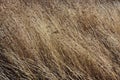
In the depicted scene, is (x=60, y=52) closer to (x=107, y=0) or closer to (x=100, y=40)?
(x=100, y=40)

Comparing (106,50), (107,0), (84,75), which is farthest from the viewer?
(107,0)

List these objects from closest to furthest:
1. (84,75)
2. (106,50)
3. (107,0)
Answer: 1. (84,75)
2. (106,50)
3. (107,0)

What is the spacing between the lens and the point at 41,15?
16.9 feet

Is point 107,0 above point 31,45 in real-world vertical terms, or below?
above

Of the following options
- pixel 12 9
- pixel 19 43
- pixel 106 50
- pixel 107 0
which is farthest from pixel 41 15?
pixel 107 0

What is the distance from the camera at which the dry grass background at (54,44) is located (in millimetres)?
4352

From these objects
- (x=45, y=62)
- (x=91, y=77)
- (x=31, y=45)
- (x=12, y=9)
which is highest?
(x=12, y=9)

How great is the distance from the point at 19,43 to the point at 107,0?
2.65 m

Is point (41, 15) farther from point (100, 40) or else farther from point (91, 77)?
point (91, 77)

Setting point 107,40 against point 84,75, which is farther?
point 107,40

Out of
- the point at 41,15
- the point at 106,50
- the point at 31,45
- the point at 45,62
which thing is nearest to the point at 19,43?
the point at 31,45

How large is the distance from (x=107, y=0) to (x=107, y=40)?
169 centimetres

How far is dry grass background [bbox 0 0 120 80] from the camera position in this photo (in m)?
4.35

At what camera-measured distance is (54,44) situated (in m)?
4.67
